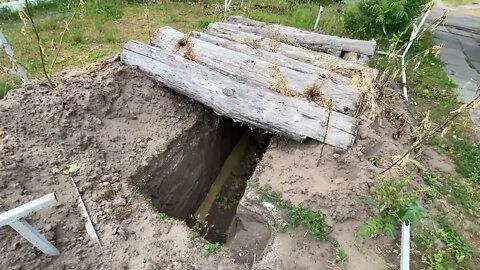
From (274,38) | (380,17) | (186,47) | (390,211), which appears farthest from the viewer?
(380,17)

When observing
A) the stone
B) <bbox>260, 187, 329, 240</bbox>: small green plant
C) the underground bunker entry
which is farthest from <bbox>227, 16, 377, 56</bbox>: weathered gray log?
the stone

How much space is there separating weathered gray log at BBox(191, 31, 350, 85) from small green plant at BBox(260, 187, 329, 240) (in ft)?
6.00

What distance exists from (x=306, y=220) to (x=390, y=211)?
716 millimetres

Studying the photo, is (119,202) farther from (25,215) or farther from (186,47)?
(186,47)

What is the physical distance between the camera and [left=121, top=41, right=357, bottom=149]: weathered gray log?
160 inches

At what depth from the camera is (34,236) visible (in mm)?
2707

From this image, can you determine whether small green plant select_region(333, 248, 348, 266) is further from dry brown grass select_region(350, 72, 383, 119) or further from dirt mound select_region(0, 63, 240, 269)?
dry brown grass select_region(350, 72, 383, 119)

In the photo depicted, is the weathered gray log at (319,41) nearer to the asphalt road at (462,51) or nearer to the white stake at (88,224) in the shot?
the asphalt road at (462,51)

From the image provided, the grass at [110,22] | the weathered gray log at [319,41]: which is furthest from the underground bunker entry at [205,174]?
the grass at [110,22]

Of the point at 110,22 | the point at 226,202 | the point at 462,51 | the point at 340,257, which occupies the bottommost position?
the point at 226,202

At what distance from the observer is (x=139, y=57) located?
15.9 feet

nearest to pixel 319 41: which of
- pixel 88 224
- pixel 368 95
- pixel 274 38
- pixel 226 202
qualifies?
pixel 274 38

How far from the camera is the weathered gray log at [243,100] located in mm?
4055

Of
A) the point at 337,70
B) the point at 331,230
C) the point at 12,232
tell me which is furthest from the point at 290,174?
the point at 12,232
